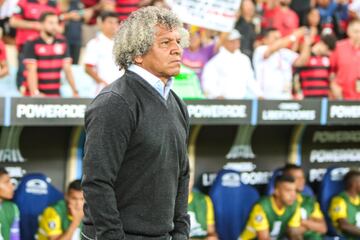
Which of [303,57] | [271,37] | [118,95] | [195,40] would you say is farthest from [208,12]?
[118,95]

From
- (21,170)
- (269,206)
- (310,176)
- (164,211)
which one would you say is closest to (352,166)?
(310,176)

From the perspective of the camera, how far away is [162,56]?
2.84 m

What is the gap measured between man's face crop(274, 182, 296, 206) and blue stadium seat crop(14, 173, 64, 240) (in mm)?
2192

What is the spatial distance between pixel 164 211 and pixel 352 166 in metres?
6.12

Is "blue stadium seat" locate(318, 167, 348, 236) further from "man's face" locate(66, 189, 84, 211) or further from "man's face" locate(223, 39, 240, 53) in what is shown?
"man's face" locate(66, 189, 84, 211)

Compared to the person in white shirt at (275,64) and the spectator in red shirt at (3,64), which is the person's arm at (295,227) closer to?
the person in white shirt at (275,64)

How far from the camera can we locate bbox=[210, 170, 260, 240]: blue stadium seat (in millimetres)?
7508

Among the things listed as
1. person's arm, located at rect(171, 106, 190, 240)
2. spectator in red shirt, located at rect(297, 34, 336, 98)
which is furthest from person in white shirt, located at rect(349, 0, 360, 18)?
person's arm, located at rect(171, 106, 190, 240)

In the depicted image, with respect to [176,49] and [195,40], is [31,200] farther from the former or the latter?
[176,49]

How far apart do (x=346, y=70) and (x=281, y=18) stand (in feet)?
4.21

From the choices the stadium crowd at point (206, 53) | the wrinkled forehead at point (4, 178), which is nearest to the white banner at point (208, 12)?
the stadium crowd at point (206, 53)

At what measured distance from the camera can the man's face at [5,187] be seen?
606 cm

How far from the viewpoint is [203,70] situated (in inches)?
295

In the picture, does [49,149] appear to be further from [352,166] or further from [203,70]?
[352,166]
